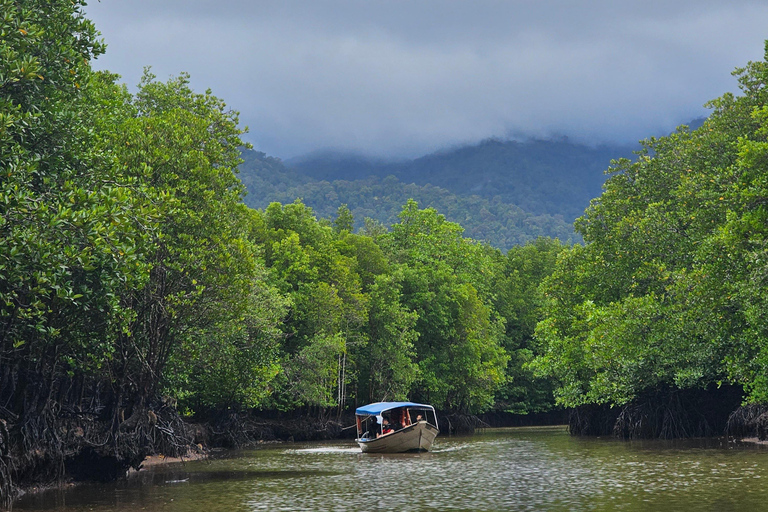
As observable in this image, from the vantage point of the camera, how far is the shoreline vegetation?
1869 centimetres

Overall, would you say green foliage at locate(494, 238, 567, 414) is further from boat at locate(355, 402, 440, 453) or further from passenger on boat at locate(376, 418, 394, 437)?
boat at locate(355, 402, 440, 453)

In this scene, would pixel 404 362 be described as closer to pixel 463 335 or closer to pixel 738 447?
pixel 463 335

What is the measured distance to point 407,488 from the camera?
23297 mm

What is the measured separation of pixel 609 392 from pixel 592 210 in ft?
40.2

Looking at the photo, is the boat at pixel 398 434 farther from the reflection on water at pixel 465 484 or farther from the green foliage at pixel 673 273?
the green foliage at pixel 673 273

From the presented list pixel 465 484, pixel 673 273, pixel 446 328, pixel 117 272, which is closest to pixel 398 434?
pixel 673 273

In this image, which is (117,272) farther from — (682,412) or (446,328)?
(446,328)

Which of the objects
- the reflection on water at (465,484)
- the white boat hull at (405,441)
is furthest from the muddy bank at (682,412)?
the white boat hull at (405,441)

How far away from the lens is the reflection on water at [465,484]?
18.9 m

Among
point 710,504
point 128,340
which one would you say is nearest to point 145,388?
point 128,340

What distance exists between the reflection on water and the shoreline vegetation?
203cm

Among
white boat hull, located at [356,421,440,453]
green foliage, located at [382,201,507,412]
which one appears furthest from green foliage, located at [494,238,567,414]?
white boat hull, located at [356,421,440,453]

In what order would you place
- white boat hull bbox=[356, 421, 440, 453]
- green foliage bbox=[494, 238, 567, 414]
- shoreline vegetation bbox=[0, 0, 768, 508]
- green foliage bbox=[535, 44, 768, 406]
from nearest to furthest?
shoreline vegetation bbox=[0, 0, 768, 508] < green foliage bbox=[535, 44, 768, 406] < white boat hull bbox=[356, 421, 440, 453] < green foliage bbox=[494, 238, 567, 414]

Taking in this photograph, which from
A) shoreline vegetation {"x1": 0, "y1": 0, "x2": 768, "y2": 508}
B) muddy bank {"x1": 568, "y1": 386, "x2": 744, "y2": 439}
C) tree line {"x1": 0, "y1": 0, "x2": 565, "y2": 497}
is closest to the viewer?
tree line {"x1": 0, "y1": 0, "x2": 565, "y2": 497}
